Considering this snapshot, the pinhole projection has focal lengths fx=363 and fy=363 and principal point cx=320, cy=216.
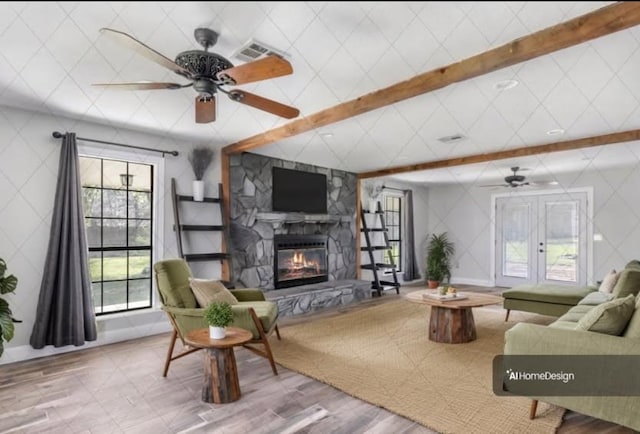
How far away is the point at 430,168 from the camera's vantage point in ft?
19.9

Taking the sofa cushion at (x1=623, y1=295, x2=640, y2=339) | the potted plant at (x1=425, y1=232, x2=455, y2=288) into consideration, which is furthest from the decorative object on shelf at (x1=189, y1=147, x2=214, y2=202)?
the potted plant at (x1=425, y1=232, x2=455, y2=288)

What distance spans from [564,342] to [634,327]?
0.38 meters

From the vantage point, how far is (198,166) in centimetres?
468

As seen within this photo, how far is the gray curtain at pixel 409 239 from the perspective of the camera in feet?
27.1

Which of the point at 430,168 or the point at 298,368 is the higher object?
the point at 430,168

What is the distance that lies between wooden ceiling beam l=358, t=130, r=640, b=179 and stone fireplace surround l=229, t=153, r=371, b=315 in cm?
143

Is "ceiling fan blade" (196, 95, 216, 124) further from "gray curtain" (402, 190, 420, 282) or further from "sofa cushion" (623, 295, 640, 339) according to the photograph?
"gray curtain" (402, 190, 420, 282)

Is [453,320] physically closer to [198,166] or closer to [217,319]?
[217,319]

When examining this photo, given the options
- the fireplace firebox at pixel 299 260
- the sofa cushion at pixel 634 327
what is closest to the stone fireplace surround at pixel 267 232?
the fireplace firebox at pixel 299 260

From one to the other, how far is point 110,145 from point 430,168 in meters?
4.66

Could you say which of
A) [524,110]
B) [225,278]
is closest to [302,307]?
[225,278]

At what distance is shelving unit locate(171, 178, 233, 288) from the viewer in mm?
4461

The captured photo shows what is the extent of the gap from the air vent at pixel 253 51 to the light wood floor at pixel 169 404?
2.35 metres

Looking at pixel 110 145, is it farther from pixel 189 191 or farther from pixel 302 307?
pixel 302 307
